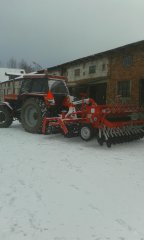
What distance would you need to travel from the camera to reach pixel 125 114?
8.74 m

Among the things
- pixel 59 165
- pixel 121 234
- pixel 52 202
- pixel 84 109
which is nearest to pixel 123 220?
pixel 121 234

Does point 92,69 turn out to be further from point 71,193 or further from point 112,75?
point 71,193

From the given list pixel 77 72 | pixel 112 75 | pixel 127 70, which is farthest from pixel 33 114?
pixel 77 72

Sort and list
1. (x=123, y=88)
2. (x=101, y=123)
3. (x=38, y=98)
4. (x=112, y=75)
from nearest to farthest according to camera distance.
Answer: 1. (x=101, y=123)
2. (x=38, y=98)
3. (x=123, y=88)
4. (x=112, y=75)

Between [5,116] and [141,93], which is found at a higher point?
[141,93]

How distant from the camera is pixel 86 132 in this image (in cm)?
810

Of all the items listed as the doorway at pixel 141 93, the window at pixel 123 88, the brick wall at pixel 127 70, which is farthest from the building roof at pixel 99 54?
the doorway at pixel 141 93

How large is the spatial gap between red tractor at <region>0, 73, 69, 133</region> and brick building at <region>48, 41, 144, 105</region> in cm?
646

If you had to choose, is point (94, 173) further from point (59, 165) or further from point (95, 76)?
point (95, 76)

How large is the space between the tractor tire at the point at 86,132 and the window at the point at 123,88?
884 cm

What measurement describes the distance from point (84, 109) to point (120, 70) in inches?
353

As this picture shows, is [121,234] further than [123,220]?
No

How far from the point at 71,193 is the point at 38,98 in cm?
607

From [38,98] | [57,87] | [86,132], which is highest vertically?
[57,87]
